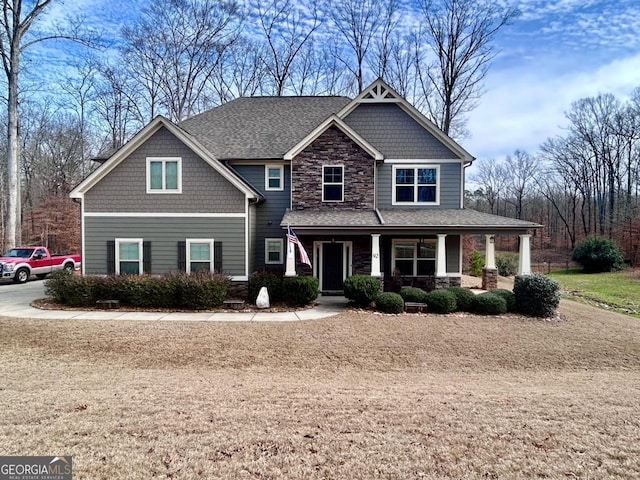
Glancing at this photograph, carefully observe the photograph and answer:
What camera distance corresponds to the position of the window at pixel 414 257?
49.5 feet

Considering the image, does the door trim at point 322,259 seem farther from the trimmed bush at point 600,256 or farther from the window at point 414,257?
the trimmed bush at point 600,256

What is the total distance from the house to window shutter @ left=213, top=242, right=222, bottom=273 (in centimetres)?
4

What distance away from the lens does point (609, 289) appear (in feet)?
64.7

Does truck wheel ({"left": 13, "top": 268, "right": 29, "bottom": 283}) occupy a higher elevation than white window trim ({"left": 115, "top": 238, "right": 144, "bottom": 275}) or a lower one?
lower

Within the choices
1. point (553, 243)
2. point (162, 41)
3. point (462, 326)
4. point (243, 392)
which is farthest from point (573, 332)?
point (553, 243)

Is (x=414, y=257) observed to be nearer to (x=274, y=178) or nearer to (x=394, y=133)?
(x=394, y=133)

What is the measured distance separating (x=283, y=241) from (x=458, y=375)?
9867 millimetres

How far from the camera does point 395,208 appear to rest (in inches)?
600

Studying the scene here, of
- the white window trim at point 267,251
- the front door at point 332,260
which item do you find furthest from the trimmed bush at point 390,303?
the white window trim at point 267,251

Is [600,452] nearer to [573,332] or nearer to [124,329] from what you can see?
[573,332]

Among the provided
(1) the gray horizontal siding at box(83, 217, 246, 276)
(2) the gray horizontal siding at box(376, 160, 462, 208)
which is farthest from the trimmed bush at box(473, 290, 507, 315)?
A: (1) the gray horizontal siding at box(83, 217, 246, 276)

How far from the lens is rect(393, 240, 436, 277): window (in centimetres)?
1509

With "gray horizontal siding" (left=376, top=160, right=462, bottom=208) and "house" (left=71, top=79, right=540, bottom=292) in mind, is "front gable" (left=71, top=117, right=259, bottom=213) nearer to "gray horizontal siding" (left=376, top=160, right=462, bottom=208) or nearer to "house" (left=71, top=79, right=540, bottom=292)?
"house" (left=71, top=79, right=540, bottom=292)

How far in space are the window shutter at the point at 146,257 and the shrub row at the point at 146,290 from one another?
48.9 inches
